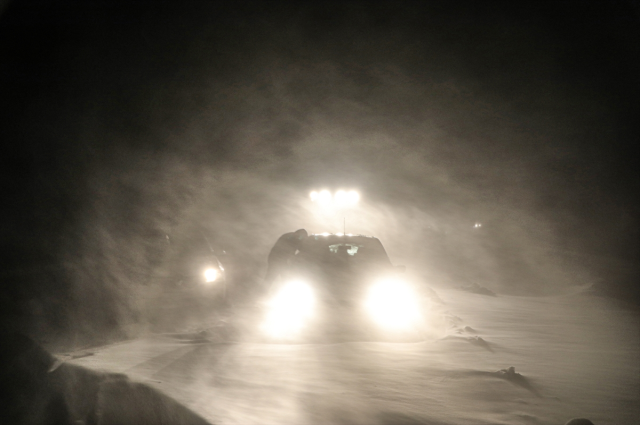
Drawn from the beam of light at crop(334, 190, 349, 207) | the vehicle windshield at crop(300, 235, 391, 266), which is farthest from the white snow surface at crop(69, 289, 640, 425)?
Result: the beam of light at crop(334, 190, 349, 207)

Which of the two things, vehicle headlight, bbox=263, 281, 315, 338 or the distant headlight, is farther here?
the distant headlight

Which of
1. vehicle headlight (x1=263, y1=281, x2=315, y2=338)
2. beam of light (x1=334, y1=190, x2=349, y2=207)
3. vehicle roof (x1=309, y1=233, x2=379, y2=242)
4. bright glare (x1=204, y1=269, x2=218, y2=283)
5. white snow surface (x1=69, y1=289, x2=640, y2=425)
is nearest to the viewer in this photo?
white snow surface (x1=69, y1=289, x2=640, y2=425)

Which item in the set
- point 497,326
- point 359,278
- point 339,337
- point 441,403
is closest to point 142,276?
point 339,337

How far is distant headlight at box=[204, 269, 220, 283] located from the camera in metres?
6.52

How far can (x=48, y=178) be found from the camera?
3.57 meters

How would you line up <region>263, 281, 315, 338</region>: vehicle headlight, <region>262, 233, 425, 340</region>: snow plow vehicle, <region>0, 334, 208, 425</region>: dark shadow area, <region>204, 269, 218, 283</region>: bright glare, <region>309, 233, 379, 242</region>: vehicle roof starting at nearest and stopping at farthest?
<region>0, 334, 208, 425</region>: dark shadow area → <region>262, 233, 425, 340</region>: snow plow vehicle → <region>263, 281, 315, 338</region>: vehicle headlight → <region>204, 269, 218, 283</region>: bright glare → <region>309, 233, 379, 242</region>: vehicle roof

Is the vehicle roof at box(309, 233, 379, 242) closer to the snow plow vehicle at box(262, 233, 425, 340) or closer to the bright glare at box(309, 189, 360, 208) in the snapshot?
the snow plow vehicle at box(262, 233, 425, 340)

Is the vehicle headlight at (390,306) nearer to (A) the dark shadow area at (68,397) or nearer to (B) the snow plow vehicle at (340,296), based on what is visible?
(B) the snow plow vehicle at (340,296)

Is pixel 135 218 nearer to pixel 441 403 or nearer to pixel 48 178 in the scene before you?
pixel 48 178

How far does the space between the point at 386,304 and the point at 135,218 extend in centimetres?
387

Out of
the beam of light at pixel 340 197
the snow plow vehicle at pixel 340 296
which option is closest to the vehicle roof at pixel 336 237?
the snow plow vehicle at pixel 340 296

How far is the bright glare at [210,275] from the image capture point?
6523mm

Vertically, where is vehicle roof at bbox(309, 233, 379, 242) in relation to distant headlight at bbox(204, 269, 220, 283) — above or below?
above

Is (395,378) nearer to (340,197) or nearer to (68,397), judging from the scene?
(68,397)
